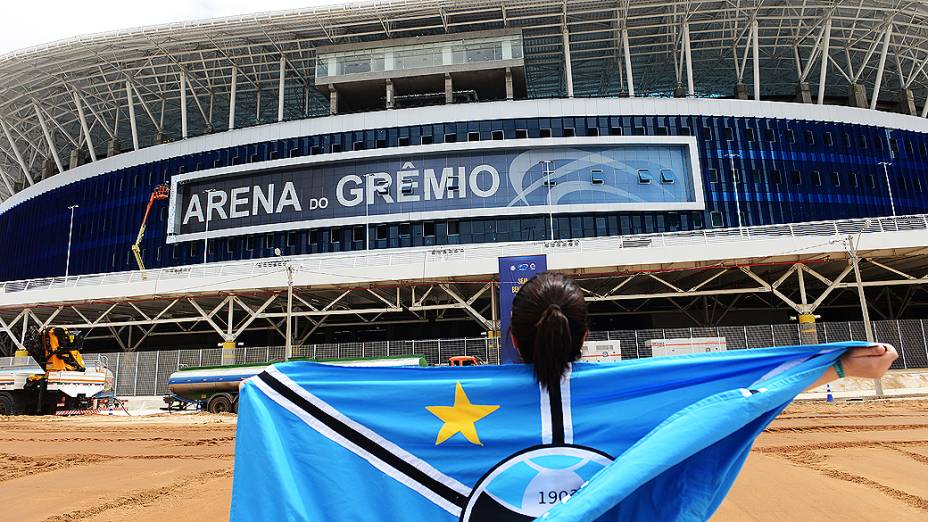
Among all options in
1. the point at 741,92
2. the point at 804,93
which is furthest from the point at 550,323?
the point at 804,93

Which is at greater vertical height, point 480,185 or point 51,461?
point 480,185

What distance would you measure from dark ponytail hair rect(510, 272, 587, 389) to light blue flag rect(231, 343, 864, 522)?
0.11m

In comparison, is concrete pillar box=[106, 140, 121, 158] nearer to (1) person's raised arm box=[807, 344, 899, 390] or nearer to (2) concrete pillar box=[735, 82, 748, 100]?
(2) concrete pillar box=[735, 82, 748, 100]

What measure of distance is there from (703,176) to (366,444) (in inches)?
2007

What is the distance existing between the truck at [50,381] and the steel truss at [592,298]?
9283 millimetres

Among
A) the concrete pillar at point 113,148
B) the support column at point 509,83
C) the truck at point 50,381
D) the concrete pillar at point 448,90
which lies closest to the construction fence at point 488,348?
the truck at point 50,381

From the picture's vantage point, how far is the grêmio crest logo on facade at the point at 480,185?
47.1 m

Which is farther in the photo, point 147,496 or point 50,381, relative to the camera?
point 50,381

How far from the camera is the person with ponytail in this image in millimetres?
2221

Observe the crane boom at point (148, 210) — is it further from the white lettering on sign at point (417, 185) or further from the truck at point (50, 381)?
the truck at point (50, 381)

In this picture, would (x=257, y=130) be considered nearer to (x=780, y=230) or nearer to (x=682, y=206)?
(x=682, y=206)

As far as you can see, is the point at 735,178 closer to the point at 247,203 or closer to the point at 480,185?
the point at 480,185

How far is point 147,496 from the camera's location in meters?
7.35

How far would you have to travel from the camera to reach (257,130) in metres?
52.8
